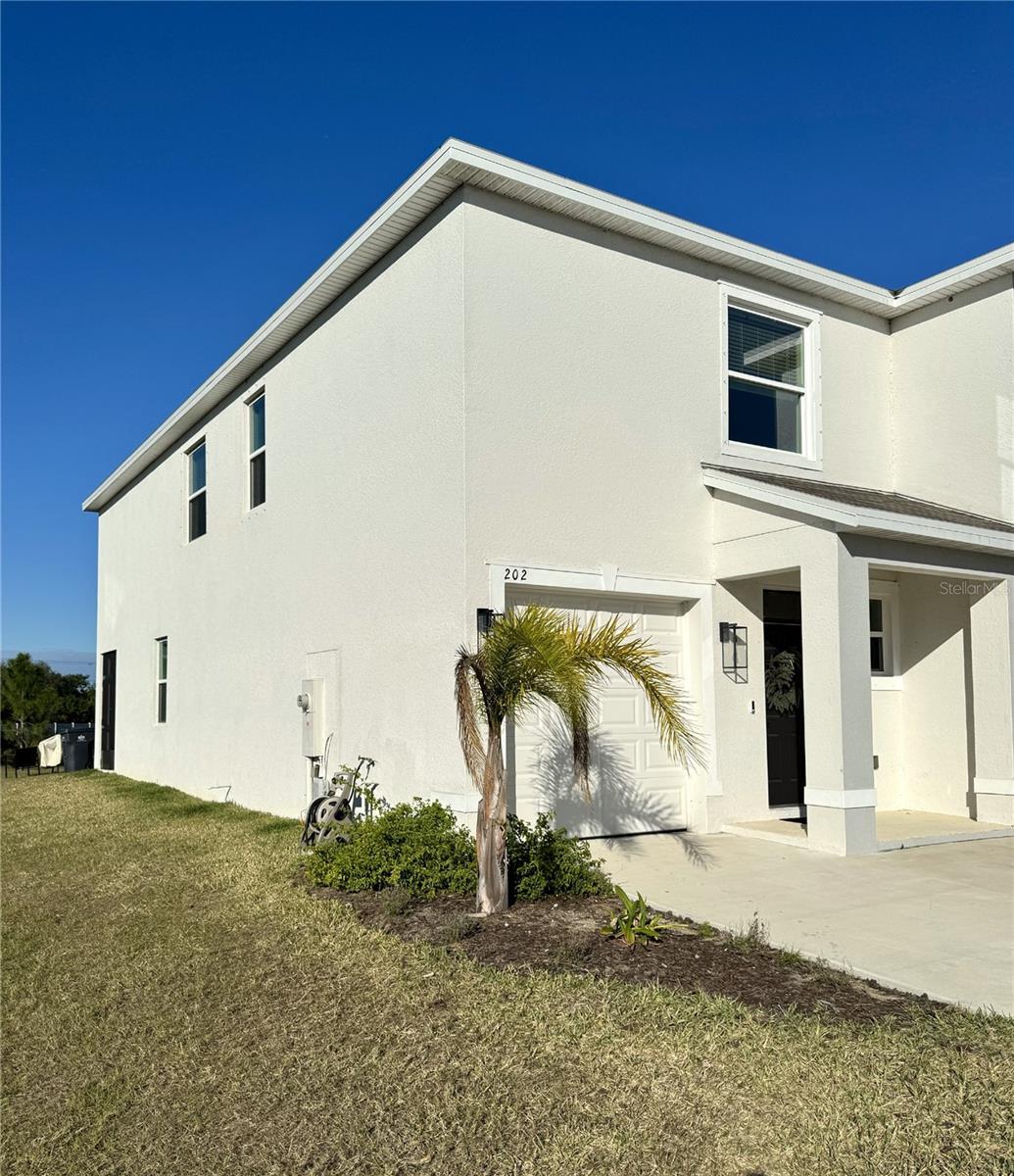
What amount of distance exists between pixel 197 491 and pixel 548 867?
10.8 m

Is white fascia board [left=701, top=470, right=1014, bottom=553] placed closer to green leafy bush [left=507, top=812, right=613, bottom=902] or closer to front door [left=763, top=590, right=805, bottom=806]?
front door [left=763, top=590, right=805, bottom=806]

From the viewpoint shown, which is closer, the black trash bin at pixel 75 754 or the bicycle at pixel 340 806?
the bicycle at pixel 340 806

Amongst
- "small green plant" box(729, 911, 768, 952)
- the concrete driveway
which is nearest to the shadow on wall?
the concrete driveway

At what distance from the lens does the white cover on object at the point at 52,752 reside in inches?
815

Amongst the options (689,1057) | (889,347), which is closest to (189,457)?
(889,347)

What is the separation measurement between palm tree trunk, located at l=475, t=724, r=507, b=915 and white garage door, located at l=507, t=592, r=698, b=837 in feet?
7.09

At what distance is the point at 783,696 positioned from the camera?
1074 centimetres

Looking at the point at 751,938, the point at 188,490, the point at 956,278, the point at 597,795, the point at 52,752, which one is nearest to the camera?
the point at 751,938

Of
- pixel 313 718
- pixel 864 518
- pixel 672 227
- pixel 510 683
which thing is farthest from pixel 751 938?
pixel 672 227

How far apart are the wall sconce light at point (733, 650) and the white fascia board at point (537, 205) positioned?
387cm

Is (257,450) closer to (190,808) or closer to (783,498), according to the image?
(190,808)

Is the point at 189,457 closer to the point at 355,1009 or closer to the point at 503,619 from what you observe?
the point at 503,619

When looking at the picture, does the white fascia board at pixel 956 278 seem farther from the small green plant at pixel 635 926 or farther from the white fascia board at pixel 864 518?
the small green plant at pixel 635 926

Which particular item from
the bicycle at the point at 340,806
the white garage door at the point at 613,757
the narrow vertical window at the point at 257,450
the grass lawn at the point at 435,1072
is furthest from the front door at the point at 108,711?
the grass lawn at the point at 435,1072
